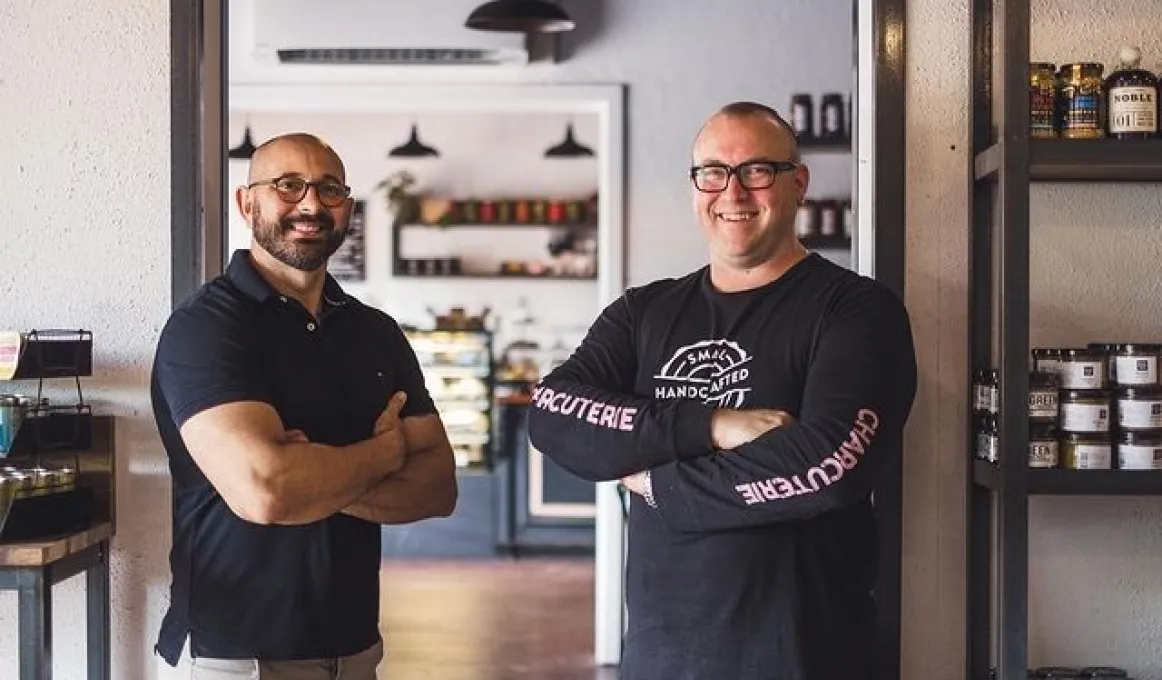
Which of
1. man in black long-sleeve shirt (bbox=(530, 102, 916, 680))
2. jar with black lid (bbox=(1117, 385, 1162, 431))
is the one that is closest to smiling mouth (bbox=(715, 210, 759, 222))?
man in black long-sleeve shirt (bbox=(530, 102, 916, 680))

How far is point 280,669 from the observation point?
2479 mm

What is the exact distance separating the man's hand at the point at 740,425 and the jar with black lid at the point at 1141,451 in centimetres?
94

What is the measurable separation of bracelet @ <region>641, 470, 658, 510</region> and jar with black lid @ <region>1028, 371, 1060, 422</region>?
934mm

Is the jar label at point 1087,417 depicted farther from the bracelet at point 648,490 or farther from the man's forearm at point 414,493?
the man's forearm at point 414,493

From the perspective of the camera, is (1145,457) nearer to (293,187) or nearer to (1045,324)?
(1045,324)

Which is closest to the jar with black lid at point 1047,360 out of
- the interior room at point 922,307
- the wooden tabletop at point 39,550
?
the interior room at point 922,307

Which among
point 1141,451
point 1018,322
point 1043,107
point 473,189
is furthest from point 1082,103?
point 473,189

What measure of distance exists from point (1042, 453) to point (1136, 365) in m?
0.27

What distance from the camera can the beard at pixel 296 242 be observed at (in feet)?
8.46

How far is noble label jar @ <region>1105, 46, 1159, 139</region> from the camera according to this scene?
2.81 metres

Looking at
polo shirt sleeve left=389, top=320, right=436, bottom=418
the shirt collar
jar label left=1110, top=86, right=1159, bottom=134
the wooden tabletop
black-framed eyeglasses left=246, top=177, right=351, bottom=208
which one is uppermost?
jar label left=1110, top=86, right=1159, bottom=134

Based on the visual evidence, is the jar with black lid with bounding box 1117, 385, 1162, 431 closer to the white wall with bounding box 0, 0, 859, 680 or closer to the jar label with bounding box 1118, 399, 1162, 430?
the jar label with bounding box 1118, 399, 1162, 430

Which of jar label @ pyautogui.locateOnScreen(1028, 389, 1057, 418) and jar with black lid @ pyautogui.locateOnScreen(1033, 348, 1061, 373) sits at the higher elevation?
jar with black lid @ pyautogui.locateOnScreen(1033, 348, 1061, 373)

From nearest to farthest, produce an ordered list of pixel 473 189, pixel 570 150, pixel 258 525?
pixel 258 525 → pixel 570 150 → pixel 473 189
